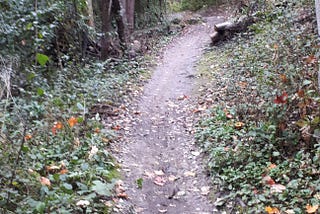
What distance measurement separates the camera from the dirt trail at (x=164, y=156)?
4.57m

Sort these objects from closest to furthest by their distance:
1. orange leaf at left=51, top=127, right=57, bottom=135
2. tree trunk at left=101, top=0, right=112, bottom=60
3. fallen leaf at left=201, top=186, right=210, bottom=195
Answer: fallen leaf at left=201, top=186, right=210, bottom=195, orange leaf at left=51, top=127, right=57, bottom=135, tree trunk at left=101, top=0, right=112, bottom=60

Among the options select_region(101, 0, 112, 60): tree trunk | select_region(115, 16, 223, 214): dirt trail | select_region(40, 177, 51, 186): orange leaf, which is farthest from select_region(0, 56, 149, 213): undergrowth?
select_region(101, 0, 112, 60): tree trunk

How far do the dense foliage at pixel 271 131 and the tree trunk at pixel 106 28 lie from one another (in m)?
4.12

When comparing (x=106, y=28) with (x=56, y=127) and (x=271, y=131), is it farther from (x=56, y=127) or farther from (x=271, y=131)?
(x=271, y=131)

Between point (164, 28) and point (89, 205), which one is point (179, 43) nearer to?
point (164, 28)

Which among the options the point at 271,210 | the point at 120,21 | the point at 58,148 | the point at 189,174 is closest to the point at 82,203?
the point at 58,148

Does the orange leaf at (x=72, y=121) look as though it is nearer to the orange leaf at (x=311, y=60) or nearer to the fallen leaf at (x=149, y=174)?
the fallen leaf at (x=149, y=174)

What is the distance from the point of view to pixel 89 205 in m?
3.97

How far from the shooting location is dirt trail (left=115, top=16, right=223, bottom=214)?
457 centimetres

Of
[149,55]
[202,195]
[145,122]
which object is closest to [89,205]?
[202,195]

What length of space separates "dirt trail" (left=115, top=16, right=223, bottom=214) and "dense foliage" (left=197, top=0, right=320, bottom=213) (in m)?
0.29

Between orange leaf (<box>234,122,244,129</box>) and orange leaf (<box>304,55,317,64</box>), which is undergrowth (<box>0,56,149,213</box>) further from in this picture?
orange leaf (<box>304,55,317,64</box>)

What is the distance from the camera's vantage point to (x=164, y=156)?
5785 mm

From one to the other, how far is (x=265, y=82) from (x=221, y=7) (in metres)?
17.3
